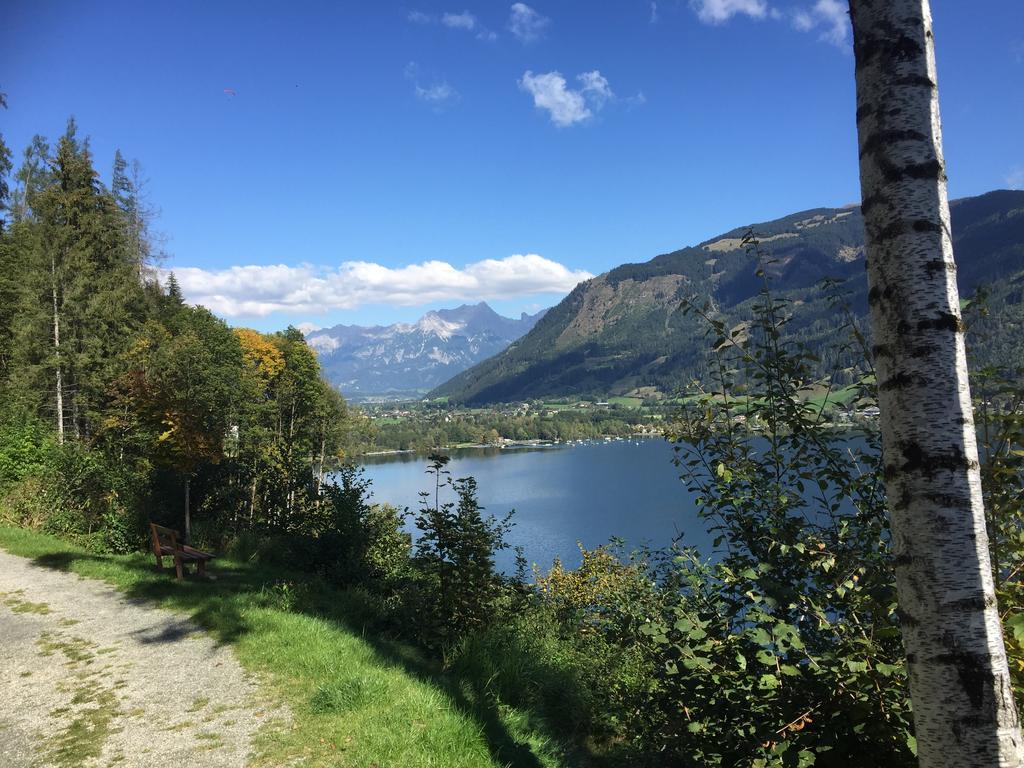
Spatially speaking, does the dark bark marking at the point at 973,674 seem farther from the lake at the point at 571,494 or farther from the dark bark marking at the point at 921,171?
the lake at the point at 571,494

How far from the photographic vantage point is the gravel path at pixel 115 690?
161 inches

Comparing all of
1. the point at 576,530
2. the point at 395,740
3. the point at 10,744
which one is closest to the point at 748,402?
the point at 395,740

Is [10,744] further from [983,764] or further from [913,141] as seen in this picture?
[913,141]

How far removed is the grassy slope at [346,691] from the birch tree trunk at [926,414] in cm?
322

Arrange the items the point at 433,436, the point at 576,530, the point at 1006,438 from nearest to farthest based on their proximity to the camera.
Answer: the point at 1006,438 → the point at 576,530 → the point at 433,436

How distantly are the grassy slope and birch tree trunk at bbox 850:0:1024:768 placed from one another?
127 inches

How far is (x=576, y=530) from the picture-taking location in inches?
1670

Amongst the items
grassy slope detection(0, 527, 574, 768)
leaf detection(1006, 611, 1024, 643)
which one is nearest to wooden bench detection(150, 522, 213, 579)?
grassy slope detection(0, 527, 574, 768)

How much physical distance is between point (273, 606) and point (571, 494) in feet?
183

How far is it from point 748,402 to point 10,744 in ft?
17.5

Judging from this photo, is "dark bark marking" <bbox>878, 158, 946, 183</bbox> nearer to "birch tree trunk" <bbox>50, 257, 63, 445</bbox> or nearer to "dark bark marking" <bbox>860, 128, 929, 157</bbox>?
"dark bark marking" <bbox>860, 128, 929, 157</bbox>

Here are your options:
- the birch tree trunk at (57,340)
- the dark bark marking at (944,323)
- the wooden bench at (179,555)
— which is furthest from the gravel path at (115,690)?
the birch tree trunk at (57,340)

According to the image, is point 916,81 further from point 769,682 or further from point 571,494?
point 571,494

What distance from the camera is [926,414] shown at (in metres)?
1.52
